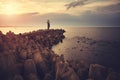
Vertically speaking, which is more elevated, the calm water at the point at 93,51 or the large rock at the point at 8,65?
the large rock at the point at 8,65

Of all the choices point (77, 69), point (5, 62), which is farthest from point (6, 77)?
point (77, 69)

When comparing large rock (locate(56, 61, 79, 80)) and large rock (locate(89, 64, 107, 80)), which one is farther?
large rock (locate(89, 64, 107, 80))

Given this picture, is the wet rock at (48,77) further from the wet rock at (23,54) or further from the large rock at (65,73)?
the wet rock at (23,54)

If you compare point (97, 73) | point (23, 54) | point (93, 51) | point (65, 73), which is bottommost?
point (93, 51)

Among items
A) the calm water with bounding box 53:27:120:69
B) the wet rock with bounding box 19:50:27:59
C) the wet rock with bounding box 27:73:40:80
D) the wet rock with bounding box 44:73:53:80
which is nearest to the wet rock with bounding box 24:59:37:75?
the wet rock with bounding box 27:73:40:80

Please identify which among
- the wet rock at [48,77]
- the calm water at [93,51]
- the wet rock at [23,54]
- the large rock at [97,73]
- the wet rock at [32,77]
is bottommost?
the calm water at [93,51]

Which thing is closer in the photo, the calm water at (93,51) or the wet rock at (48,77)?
the wet rock at (48,77)

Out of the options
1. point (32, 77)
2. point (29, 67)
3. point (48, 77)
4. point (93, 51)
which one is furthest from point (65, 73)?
point (93, 51)

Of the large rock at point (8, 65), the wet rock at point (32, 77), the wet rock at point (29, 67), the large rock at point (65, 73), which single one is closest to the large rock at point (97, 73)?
the large rock at point (65, 73)

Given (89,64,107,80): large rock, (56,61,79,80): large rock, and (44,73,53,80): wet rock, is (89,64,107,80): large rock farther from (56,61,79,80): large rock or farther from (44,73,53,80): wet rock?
(44,73,53,80): wet rock

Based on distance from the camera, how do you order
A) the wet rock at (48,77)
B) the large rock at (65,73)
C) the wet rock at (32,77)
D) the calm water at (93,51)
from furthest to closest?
the calm water at (93,51), the wet rock at (48,77), the wet rock at (32,77), the large rock at (65,73)

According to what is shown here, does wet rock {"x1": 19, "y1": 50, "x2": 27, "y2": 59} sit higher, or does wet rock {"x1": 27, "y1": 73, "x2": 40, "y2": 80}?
wet rock {"x1": 19, "y1": 50, "x2": 27, "y2": 59}

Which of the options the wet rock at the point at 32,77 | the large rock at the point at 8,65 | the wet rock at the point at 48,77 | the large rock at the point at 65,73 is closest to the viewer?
the large rock at the point at 65,73

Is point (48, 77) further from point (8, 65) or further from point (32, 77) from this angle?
point (8, 65)
